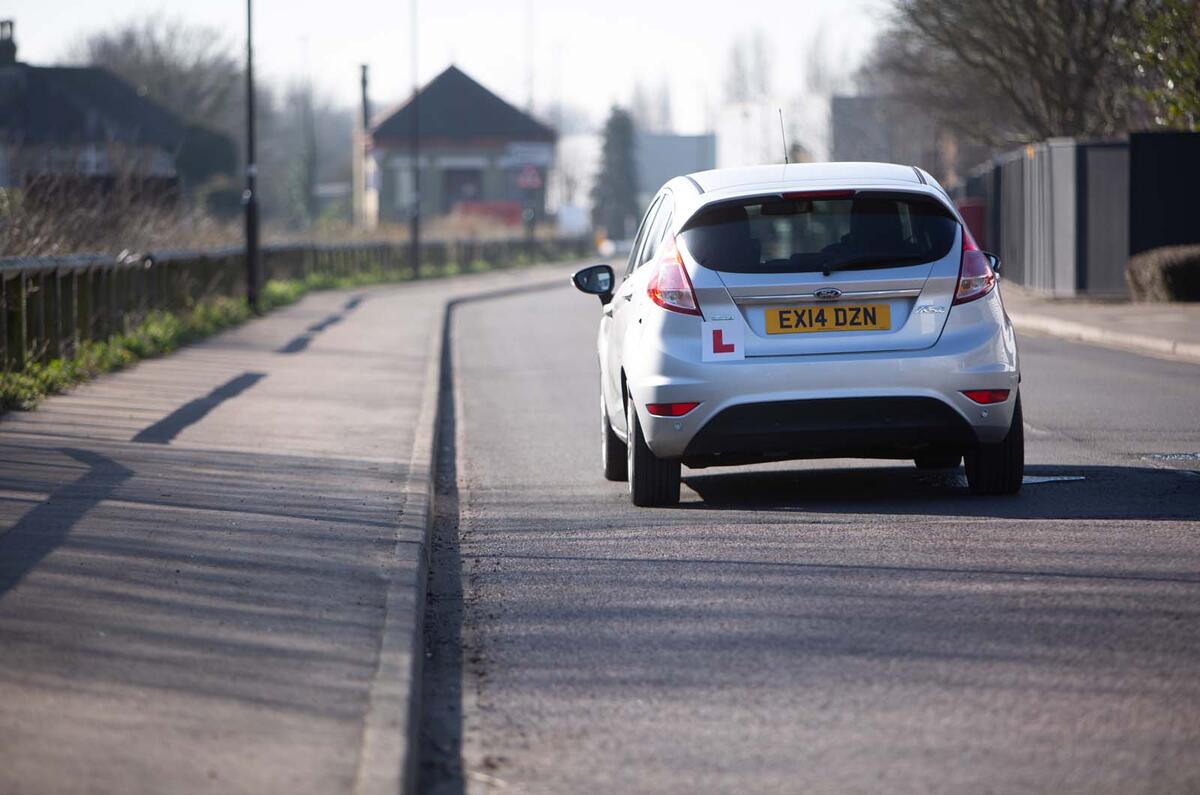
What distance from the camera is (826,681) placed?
5383 millimetres

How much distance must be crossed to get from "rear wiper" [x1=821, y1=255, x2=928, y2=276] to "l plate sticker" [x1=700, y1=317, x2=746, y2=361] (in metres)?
0.47

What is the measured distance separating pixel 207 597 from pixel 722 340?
295 centimetres

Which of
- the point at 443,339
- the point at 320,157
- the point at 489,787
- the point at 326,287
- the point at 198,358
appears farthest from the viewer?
the point at 320,157

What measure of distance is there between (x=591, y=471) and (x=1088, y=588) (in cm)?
467

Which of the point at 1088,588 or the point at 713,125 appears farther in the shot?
the point at 713,125

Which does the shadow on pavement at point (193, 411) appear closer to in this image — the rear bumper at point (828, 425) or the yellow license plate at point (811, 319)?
the rear bumper at point (828, 425)

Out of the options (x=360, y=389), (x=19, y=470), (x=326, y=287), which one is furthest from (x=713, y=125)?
(x=19, y=470)

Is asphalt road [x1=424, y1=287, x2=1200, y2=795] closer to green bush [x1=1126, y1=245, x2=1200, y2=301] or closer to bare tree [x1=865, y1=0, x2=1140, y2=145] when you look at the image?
green bush [x1=1126, y1=245, x2=1200, y2=301]

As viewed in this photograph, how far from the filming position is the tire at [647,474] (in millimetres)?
9008

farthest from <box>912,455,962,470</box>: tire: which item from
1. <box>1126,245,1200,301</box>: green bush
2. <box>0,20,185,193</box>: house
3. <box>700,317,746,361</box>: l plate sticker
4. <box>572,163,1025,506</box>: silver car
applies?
<box>0,20,185,193</box>: house

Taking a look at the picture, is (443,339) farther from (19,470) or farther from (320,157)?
(320,157)

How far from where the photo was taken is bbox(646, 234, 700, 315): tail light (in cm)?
863

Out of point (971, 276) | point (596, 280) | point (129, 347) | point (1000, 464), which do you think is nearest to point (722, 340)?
point (971, 276)

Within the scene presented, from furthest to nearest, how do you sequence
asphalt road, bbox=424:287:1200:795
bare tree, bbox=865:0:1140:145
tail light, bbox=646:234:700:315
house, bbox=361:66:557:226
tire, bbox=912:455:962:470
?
house, bbox=361:66:557:226 < bare tree, bbox=865:0:1140:145 < tire, bbox=912:455:962:470 < tail light, bbox=646:234:700:315 < asphalt road, bbox=424:287:1200:795
